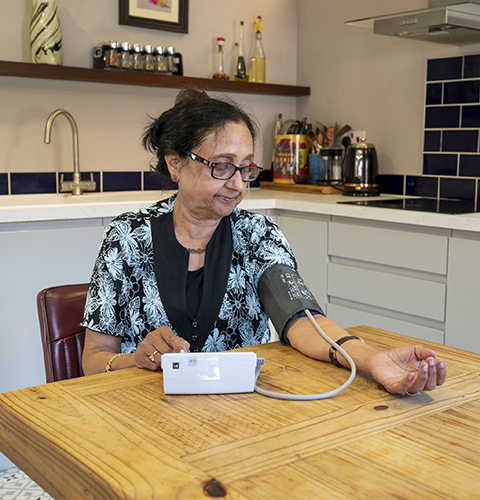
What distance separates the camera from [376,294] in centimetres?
263

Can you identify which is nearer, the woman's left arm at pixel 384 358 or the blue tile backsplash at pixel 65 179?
the woman's left arm at pixel 384 358

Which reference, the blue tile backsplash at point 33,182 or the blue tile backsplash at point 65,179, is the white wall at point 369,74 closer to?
the blue tile backsplash at point 65,179

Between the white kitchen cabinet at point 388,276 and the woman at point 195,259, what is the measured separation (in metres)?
1.12

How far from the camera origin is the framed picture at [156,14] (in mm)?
3105

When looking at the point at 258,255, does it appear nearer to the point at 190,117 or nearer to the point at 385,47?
the point at 190,117

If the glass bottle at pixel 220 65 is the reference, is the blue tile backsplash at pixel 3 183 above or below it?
below

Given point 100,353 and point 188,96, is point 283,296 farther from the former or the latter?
point 188,96

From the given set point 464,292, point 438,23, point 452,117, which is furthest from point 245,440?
point 452,117

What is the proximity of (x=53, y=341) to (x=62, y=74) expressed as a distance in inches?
69.4

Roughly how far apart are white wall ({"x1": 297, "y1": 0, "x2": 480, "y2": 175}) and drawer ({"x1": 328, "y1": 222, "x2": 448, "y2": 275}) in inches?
28.9

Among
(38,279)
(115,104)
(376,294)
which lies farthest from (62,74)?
(376,294)

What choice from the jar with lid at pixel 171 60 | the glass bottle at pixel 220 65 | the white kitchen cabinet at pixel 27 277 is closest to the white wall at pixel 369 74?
the glass bottle at pixel 220 65

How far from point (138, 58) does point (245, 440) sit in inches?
102

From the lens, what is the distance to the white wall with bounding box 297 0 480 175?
10.4ft
